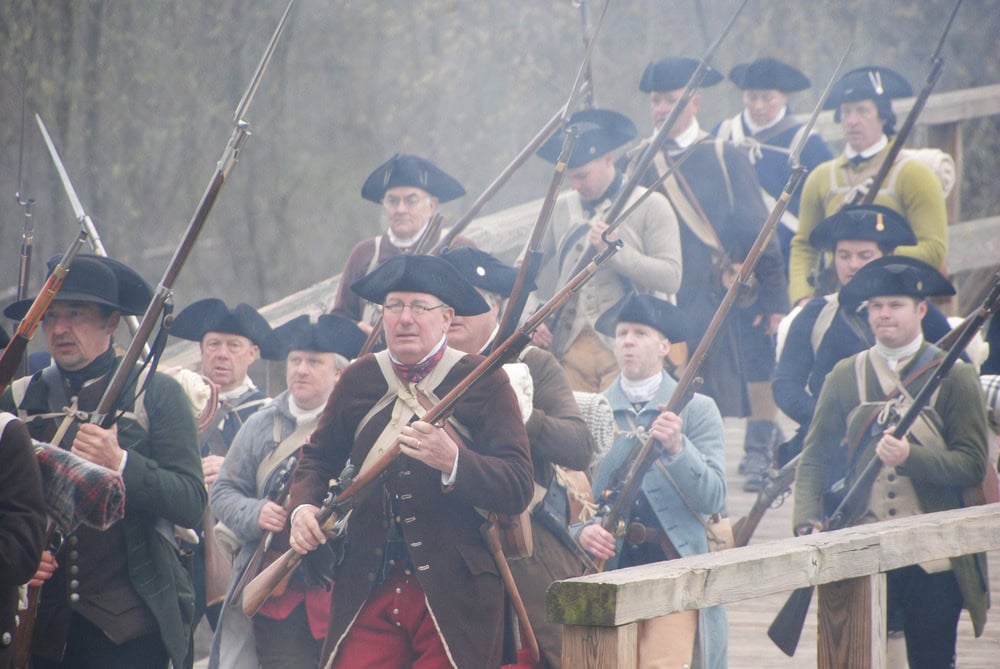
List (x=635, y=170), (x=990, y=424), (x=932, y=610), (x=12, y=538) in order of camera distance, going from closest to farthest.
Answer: (x=12, y=538)
(x=932, y=610)
(x=990, y=424)
(x=635, y=170)

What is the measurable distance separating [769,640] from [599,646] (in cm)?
300

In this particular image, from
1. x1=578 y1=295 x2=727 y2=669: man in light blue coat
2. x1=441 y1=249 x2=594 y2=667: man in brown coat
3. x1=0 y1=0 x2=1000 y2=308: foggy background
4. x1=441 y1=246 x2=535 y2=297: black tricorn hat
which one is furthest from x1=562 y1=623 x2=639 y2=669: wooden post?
x1=0 y1=0 x2=1000 y2=308: foggy background

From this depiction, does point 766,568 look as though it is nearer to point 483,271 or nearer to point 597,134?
point 483,271

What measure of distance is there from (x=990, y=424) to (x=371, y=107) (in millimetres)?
11171

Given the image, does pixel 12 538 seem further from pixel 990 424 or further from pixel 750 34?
pixel 750 34

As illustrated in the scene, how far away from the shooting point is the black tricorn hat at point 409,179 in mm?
6445

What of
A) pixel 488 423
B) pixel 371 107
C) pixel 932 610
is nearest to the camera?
pixel 488 423

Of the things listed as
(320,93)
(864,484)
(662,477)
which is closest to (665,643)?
(662,477)

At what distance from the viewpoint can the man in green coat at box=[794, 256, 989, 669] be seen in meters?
4.85

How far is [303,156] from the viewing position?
1548 centimetres

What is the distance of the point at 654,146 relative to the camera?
6.76m

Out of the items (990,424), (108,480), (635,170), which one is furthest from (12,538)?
(635,170)

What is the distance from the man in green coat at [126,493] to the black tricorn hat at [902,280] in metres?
2.27

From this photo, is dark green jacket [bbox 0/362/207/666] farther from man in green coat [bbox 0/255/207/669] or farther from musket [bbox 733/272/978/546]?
musket [bbox 733/272/978/546]
